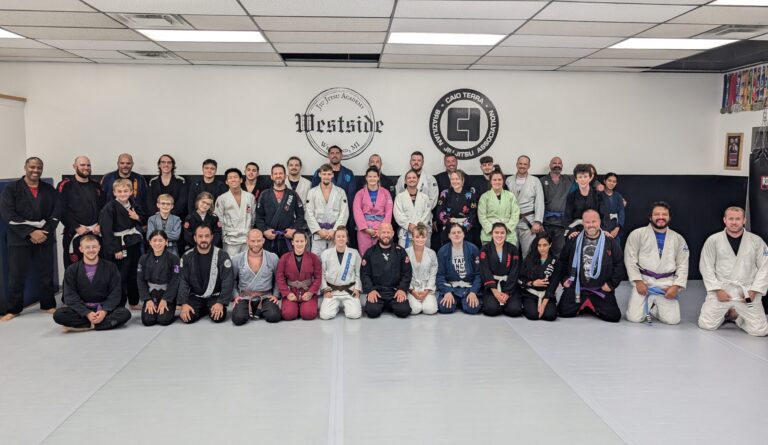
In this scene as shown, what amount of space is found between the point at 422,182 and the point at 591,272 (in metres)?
1.97

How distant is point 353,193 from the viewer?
6113 millimetres

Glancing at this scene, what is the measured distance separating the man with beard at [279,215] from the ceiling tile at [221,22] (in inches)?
53.8

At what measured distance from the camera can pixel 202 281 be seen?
4742mm

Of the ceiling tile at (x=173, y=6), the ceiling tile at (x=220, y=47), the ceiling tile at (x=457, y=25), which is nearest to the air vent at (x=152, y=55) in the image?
the ceiling tile at (x=220, y=47)

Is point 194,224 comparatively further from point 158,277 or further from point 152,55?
point 152,55

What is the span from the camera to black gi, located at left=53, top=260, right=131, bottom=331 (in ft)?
14.2

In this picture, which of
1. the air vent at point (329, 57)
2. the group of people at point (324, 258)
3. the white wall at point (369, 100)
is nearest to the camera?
the group of people at point (324, 258)

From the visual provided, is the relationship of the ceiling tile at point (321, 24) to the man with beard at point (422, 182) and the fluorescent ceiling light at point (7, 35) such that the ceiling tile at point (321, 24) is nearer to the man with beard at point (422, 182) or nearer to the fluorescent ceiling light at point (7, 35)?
the man with beard at point (422, 182)

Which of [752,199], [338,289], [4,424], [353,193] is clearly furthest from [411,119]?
[4,424]

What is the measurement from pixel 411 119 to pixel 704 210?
3.72m

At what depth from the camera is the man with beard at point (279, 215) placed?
17.7 feet

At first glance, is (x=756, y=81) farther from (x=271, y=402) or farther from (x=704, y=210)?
(x=271, y=402)

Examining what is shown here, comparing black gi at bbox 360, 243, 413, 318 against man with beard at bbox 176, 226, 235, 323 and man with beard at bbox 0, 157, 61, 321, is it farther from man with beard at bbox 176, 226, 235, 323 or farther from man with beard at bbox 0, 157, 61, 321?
man with beard at bbox 0, 157, 61, 321

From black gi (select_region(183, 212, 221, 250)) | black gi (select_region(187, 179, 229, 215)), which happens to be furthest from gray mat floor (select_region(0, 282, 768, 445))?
black gi (select_region(187, 179, 229, 215))
